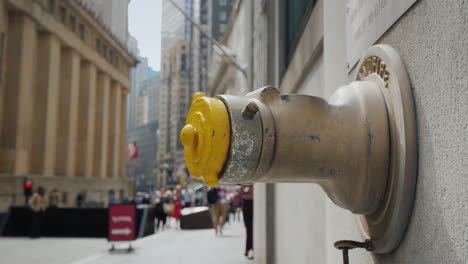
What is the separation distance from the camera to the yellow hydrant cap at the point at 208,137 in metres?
1.28

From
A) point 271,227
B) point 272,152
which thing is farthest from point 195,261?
point 272,152

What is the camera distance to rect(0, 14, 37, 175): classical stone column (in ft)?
123

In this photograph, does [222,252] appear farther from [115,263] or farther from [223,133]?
[223,133]

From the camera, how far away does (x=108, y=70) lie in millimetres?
62812

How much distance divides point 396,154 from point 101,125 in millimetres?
61675

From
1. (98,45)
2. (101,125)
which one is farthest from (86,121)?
(98,45)

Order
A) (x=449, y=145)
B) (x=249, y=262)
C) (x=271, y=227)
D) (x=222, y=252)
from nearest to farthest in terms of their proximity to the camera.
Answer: (x=449, y=145) < (x=271, y=227) < (x=249, y=262) < (x=222, y=252)

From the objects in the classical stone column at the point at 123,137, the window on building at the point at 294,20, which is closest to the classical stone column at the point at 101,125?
the classical stone column at the point at 123,137

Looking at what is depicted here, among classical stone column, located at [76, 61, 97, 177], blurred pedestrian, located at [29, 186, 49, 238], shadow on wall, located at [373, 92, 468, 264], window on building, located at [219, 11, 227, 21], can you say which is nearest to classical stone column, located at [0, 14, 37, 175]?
classical stone column, located at [76, 61, 97, 177]

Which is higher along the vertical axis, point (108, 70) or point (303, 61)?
point (108, 70)

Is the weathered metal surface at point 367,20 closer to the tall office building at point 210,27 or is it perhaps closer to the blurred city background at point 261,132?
the blurred city background at point 261,132

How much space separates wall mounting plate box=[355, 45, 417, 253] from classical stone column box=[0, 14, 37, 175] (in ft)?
130

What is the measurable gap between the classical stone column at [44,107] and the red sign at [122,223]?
1302 inches

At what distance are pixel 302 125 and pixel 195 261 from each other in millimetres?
8629
